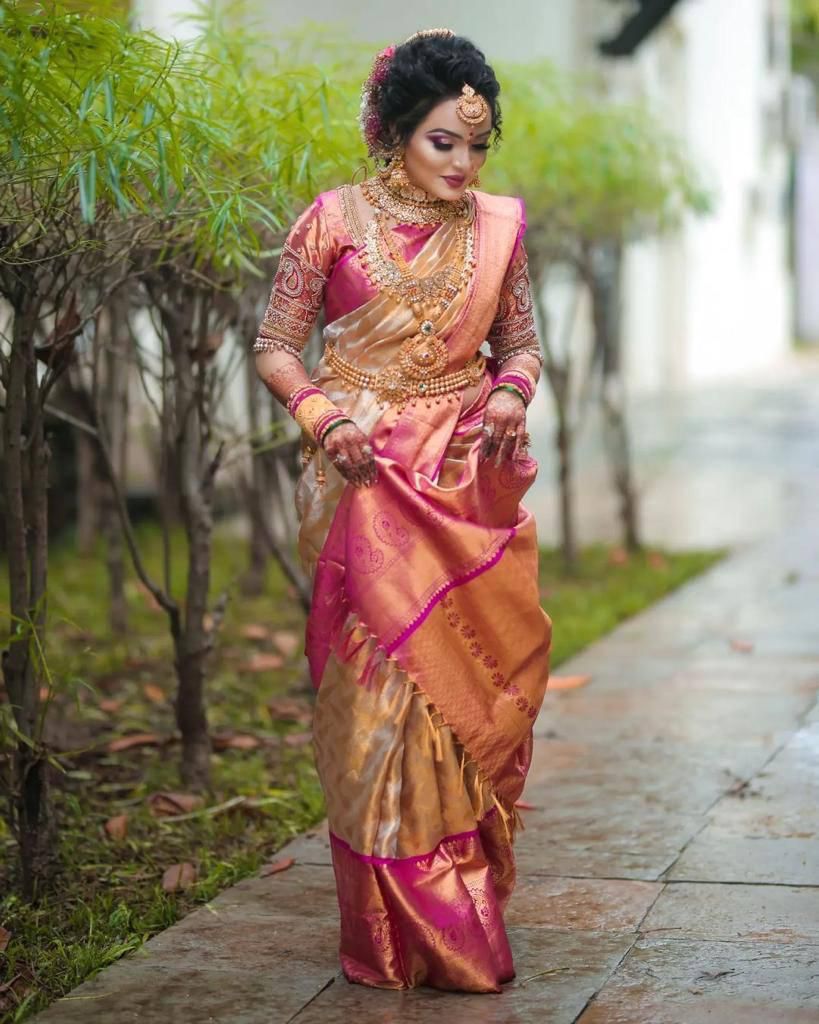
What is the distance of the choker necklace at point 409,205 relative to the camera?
122 inches

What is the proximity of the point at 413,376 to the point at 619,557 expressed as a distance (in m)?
5.16

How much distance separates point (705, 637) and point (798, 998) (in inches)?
135

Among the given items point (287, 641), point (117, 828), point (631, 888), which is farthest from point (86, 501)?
point (631, 888)

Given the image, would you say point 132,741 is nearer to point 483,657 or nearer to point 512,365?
point 483,657

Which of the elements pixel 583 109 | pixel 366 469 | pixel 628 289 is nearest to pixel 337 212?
pixel 366 469

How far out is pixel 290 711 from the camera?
5418mm

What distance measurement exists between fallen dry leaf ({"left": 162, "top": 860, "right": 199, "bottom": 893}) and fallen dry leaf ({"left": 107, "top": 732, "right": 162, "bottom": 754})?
109cm

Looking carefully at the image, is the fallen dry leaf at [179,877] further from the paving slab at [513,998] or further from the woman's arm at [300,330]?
the woman's arm at [300,330]

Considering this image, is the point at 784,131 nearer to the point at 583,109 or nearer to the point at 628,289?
the point at 628,289

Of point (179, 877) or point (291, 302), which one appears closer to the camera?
point (291, 302)

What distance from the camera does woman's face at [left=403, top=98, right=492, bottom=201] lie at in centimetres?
303

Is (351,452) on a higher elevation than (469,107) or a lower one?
lower

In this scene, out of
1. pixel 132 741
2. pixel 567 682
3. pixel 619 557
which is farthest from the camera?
pixel 619 557

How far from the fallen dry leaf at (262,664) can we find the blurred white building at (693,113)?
10.8 ft
